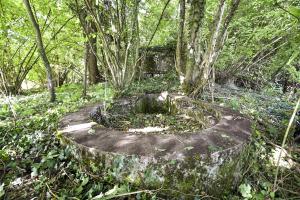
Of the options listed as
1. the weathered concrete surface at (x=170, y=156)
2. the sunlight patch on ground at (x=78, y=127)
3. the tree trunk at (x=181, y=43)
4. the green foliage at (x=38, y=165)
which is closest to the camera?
the weathered concrete surface at (x=170, y=156)

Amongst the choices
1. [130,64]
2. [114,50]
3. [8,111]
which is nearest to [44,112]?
[8,111]

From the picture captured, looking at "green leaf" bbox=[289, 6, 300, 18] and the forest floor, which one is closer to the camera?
"green leaf" bbox=[289, 6, 300, 18]

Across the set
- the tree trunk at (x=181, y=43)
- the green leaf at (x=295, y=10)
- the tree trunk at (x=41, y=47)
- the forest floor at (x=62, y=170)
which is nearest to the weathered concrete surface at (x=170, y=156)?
the forest floor at (x=62, y=170)

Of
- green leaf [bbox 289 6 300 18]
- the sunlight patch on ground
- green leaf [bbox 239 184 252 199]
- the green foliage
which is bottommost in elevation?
green leaf [bbox 239 184 252 199]

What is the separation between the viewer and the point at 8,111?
407 cm

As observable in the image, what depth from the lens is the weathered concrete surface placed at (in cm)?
210

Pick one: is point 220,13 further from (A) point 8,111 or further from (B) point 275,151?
(A) point 8,111

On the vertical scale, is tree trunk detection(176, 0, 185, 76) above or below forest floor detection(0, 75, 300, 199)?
above

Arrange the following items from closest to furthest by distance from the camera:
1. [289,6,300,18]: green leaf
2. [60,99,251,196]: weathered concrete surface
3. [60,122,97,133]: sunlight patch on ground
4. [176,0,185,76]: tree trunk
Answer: [289,6,300,18]: green leaf → [60,99,251,196]: weathered concrete surface → [60,122,97,133]: sunlight patch on ground → [176,0,185,76]: tree trunk

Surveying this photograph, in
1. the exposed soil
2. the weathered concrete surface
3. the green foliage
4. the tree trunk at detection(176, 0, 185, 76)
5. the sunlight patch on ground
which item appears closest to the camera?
the weathered concrete surface

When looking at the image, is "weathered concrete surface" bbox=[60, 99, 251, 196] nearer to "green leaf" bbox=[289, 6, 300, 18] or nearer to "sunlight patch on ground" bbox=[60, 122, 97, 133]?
"sunlight patch on ground" bbox=[60, 122, 97, 133]

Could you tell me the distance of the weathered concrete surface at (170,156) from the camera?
2.10 metres

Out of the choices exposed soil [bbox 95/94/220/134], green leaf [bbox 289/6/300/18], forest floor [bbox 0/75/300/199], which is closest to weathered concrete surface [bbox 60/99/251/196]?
forest floor [bbox 0/75/300/199]

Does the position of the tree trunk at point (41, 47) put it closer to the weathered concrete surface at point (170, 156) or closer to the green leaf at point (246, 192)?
the weathered concrete surface at point (170, 156)
